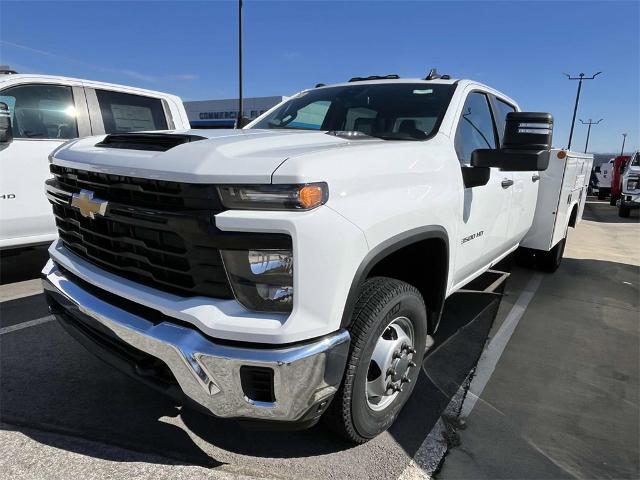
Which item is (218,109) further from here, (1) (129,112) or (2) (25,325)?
(2) (25,325)

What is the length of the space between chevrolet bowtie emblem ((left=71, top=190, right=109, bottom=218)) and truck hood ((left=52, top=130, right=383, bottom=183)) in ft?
0.42

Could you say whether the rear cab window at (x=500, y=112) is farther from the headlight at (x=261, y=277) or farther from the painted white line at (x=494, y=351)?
the headlight at (x=261, y=277)

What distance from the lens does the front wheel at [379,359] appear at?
2.08 m

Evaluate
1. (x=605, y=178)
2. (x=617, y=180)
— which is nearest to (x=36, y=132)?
(x=617, y=180)

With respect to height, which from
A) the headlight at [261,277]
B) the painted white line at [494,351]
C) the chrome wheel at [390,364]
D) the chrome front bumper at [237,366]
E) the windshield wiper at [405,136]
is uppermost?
the windshield wiper at [405,136]

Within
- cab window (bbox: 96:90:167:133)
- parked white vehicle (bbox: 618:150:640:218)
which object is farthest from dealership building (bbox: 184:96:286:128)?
cab window (bbox: 96:90:167:133)

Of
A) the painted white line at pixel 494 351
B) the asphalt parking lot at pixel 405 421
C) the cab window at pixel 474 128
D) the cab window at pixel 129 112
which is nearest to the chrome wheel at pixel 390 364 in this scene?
the asphalt parking lot at pixel 405 421

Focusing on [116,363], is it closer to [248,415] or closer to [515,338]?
[248,415]

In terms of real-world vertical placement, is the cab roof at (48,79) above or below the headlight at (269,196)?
above

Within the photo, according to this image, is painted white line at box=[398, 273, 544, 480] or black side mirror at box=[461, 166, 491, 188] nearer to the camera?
painted white line at box=[398, 273, 544, 480]

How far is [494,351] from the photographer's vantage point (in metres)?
3.68

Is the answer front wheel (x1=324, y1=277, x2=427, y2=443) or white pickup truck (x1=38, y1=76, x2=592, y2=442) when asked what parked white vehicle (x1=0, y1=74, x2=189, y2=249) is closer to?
white pickup truck (x1=38, y1=76, x2=592, y2=442)

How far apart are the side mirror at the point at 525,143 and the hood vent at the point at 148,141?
1.63 m

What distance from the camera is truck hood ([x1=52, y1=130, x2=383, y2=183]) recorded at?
5.68 ft
